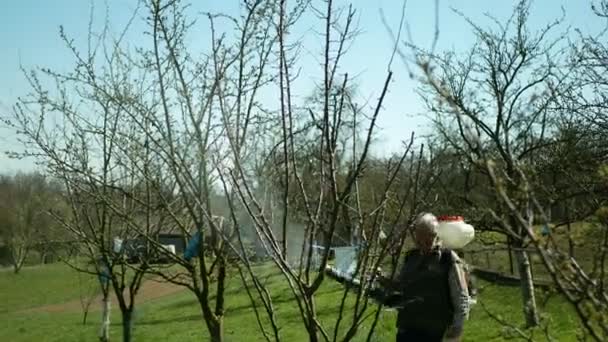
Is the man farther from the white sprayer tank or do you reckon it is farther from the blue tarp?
the blue tarp

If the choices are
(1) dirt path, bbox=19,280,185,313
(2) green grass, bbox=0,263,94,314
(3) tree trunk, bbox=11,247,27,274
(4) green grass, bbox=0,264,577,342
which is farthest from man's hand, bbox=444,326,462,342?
(3) tree trunk, bbox=11,247,27,274

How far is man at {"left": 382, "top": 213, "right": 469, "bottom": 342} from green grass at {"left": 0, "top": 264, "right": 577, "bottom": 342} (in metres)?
0.62

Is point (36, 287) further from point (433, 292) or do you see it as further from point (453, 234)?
point (433, 292)

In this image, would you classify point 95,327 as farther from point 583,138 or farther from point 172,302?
point 583,138

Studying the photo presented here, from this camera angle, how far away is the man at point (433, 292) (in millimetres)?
5820

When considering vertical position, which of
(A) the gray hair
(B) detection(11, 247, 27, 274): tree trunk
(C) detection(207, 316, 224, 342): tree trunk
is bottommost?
(C) detection(207, 316, 224, 342): tree trunk

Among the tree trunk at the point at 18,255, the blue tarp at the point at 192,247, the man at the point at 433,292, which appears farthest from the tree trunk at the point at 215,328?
the tree trunk at the point at 18,255

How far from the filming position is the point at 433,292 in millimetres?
5867

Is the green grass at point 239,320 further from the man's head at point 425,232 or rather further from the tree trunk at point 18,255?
the tree trunk at point 18,255

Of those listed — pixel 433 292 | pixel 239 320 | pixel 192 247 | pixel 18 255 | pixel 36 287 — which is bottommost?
pixel 239 320

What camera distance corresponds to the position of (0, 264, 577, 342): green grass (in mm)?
11406

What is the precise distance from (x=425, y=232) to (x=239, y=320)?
13.4 metres

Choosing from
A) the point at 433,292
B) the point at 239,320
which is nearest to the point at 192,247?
the point at 433,292

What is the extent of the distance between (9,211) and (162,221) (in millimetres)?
52118
